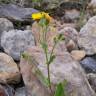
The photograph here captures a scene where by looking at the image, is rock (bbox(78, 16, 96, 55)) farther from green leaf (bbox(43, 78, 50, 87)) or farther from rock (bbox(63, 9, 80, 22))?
green leaf (bbox(43, 78, 50, 87))

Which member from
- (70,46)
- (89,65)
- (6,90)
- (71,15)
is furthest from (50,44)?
(71,15)

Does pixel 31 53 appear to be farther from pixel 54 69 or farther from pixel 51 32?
pixel 51 32

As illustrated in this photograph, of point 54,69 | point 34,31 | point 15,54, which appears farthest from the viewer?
point 34,31

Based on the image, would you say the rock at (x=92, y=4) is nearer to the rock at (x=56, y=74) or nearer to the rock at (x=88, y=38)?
the rock at (x=88, y=38)

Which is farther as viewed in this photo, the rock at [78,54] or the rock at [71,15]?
the rock at [71,15]

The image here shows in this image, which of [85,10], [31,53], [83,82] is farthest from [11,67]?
[85,10]

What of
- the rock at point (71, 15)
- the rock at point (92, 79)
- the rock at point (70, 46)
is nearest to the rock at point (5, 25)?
the rock at point (70, 46)
